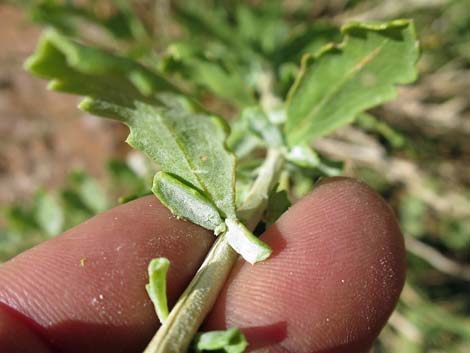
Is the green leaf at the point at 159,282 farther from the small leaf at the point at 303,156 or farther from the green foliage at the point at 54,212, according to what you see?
the green foliage at the point at 54,212

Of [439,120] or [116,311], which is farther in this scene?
[439,120]

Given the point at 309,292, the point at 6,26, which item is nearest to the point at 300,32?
the point at 309,292

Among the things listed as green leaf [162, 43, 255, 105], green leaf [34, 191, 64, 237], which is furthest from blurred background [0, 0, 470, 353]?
green leaf [162, 43, 255, 105]

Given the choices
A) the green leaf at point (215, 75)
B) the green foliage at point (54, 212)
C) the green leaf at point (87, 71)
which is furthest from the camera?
the green foliage at point (54, 212)

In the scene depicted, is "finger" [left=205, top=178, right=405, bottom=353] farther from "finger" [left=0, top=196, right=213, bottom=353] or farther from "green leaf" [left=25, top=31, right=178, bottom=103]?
"green leaf" [left=25, top=31, right=178, bottom=103]

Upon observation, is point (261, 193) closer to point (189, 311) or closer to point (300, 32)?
point (189, 311)

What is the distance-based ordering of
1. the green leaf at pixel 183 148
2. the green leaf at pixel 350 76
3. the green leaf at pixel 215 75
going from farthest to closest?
1. the green leaf at pixel 215 75
2. the green leaf at pixel 350 76
3. the green leaf at pixel 183 148

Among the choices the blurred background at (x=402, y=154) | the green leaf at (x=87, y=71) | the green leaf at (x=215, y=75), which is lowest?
the blurred background at (x=402, y=154)

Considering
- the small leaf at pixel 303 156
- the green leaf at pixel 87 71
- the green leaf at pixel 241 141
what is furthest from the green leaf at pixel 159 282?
the green leaf at pixel 241 141
